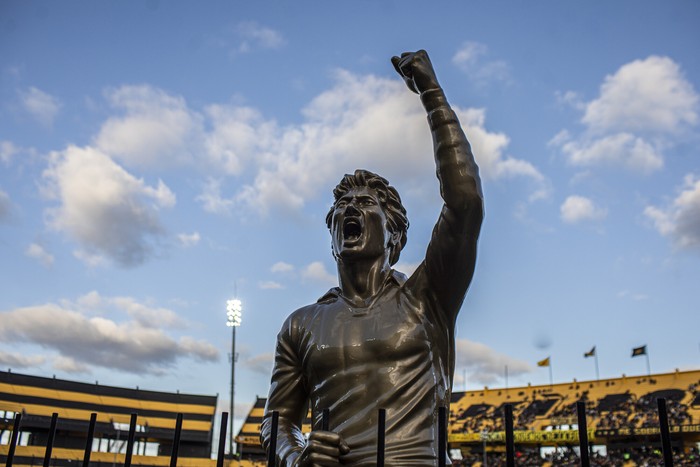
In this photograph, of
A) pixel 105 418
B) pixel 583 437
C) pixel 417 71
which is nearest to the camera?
pixel 583 437

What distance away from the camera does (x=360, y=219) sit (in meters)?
3.09

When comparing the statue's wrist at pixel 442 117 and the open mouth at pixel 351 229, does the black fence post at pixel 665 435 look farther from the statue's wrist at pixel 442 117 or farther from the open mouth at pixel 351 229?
the open mouth at pixel 351 229

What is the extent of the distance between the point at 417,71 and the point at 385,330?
1217mm

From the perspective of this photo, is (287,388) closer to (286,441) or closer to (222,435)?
(286,441)

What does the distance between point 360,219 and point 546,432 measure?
39.7m

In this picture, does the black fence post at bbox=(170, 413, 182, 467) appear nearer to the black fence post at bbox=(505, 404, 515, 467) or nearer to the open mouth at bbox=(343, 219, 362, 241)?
the open mouth at bbox=(343, 219, 362, 241)

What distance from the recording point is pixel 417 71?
116 inches

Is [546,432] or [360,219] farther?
[546,432]

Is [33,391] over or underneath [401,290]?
over

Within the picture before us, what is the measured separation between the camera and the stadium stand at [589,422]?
34.6 metres

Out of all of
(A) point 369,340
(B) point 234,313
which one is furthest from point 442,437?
(B) point 234,313

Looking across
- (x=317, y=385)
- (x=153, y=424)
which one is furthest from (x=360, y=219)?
(x=153, y=424)

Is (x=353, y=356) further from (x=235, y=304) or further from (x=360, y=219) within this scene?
(x=235, y=304)

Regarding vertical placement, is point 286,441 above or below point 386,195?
below
